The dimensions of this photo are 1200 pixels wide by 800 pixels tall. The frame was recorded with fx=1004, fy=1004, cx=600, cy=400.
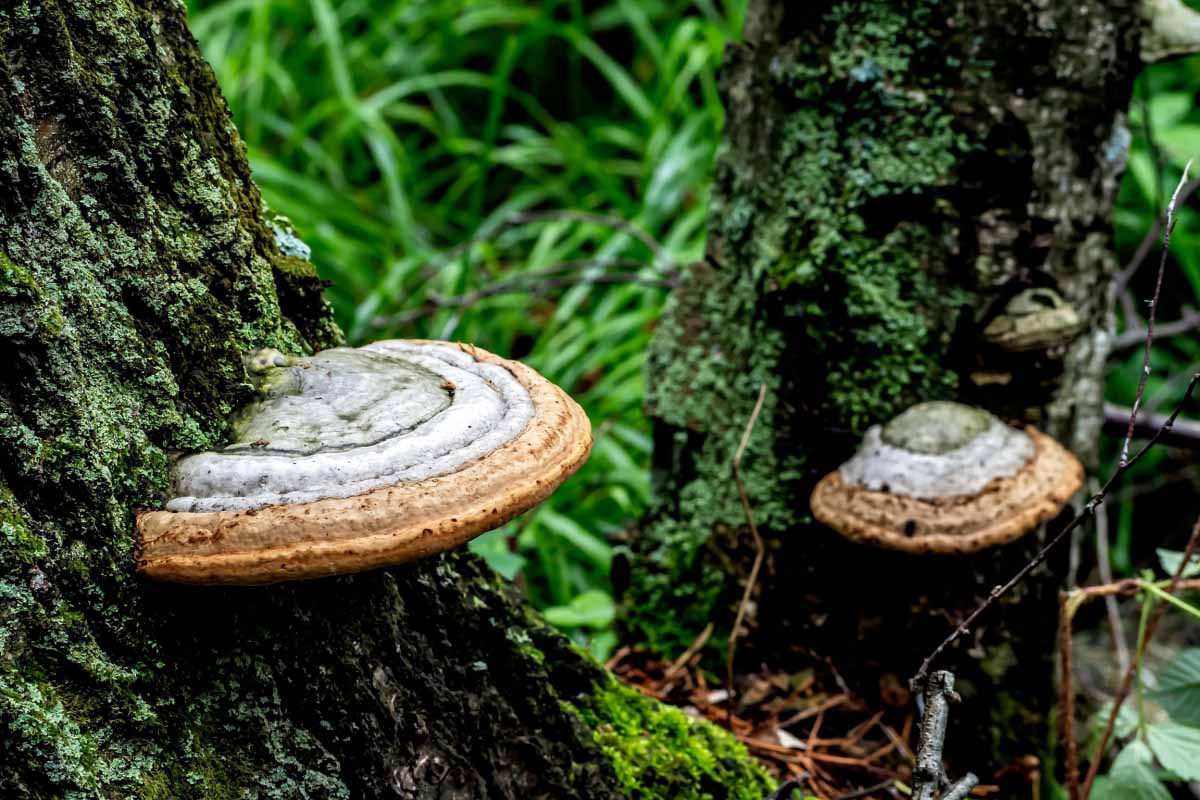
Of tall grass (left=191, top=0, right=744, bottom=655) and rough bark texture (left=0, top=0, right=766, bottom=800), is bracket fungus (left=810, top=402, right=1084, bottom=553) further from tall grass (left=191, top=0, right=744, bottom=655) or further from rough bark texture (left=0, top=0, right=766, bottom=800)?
tall grass (left=191, top=0, right=744, bottom=655)

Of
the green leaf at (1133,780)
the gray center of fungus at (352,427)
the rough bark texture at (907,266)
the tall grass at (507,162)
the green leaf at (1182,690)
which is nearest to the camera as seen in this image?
the gray center of fungus at (352,427)

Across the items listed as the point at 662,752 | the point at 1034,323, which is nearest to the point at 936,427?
the point at 1034,323

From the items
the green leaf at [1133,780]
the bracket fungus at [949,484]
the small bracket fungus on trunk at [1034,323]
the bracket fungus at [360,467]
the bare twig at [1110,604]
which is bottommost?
the bare twig at [1110,604]

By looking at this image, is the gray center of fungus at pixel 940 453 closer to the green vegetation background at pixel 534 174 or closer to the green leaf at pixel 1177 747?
the green leaf at pixel 1177 747

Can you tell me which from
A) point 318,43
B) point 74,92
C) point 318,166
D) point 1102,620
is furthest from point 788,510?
point 318,43

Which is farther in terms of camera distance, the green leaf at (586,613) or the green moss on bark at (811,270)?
the green leaf at (586,613)

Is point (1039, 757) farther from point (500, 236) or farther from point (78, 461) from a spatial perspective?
point (500, 236)

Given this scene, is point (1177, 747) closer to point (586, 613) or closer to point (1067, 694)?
point (1067, 694)

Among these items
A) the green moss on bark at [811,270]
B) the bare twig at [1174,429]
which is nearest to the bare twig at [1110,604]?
the bare twig at [1174,429]
